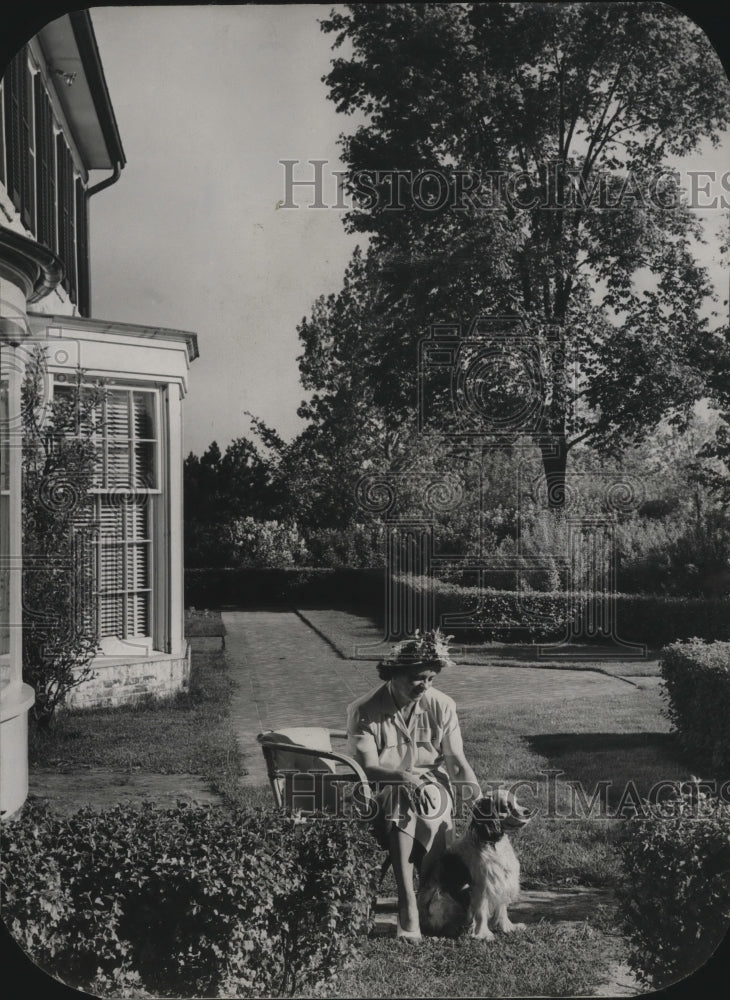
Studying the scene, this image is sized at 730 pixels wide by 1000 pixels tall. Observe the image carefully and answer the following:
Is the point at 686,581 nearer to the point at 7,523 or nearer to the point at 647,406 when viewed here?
the point at 647,406

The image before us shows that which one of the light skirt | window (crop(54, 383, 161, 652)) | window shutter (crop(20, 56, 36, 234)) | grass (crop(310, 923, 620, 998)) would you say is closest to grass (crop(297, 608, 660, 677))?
the light skirt

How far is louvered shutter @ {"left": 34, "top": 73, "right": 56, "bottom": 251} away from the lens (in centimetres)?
496

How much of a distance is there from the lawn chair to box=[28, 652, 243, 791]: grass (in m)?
0.26

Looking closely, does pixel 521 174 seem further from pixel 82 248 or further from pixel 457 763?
pixel 457 763

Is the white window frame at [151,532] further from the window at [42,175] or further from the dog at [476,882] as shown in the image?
the dog at [476,882]

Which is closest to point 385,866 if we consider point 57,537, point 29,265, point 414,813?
point 414,813

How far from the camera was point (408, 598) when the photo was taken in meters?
4.66

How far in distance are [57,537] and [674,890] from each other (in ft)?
10.3

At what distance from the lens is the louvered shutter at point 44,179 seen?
16.3 ft

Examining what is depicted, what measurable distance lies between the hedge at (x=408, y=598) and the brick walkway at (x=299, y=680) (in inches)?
4.3

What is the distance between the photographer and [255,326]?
15.3 ft

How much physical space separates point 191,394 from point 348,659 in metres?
1.42

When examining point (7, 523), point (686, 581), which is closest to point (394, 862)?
point (686, 581)
